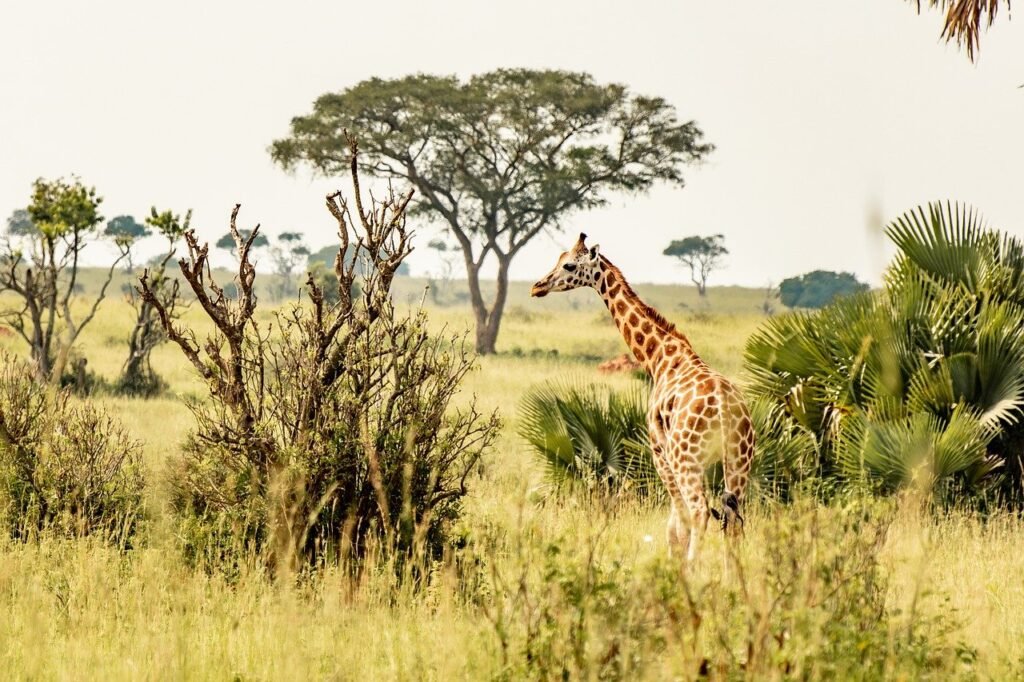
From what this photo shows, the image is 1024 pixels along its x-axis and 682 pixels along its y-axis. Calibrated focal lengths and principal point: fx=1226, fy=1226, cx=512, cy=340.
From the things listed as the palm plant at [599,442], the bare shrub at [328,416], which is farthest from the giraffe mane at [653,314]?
the palm plant at [599,442]

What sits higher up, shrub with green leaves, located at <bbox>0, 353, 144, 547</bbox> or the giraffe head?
the giraffe head

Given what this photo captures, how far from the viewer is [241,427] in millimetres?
6996

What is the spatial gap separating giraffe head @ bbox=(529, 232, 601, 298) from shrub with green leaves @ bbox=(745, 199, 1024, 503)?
220 centimetres

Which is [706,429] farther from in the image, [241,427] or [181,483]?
[181,483]

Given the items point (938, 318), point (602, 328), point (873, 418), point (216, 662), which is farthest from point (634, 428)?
point (602, 328)

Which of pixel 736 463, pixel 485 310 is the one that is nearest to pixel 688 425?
pixel 736 463

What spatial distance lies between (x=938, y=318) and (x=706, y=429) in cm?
369

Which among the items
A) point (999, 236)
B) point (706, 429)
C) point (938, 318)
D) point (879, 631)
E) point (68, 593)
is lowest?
point (68, 593)

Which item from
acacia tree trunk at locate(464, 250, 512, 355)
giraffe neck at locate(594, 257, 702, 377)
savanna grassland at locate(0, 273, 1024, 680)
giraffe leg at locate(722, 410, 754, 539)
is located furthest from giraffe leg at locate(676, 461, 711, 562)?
acacia tree trunk at locate(464, 250, 512, 355)

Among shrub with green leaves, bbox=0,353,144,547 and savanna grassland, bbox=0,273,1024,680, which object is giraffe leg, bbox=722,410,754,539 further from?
shrub with green leaves, bbox=0,353,144,547

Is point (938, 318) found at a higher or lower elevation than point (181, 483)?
higher

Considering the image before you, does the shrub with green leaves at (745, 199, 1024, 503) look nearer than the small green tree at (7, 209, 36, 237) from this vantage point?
Yes

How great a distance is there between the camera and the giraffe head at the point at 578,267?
8109mm

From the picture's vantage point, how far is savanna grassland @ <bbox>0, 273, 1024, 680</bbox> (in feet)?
13.3
